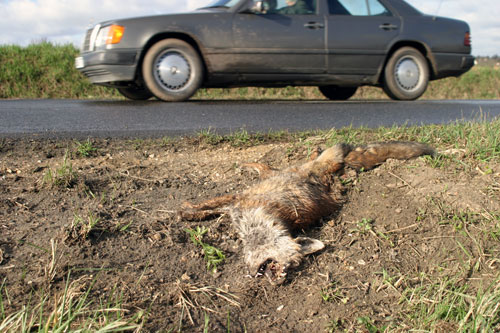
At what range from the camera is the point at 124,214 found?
2510 millimetres

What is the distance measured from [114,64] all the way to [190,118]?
2245mm

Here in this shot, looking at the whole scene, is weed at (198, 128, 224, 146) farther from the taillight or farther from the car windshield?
the taillight

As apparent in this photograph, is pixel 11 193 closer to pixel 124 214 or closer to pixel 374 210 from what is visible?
pixel 124 214

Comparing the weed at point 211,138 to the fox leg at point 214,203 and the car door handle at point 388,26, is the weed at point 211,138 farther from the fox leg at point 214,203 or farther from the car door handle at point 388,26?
the car door handle at point 388,26

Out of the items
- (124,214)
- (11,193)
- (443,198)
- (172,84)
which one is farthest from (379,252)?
(172,84)

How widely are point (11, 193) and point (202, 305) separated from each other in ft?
4.46

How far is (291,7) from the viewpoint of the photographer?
748 cm

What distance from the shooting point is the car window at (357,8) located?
306 inches

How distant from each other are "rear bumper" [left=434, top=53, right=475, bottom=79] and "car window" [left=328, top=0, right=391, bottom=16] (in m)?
1.23

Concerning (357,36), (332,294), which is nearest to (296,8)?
(357,36)

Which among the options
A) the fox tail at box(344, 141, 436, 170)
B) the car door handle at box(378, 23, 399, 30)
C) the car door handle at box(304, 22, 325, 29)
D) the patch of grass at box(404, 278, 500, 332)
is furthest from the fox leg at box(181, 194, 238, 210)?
the car door handle at box(378, 23, 399, 30)

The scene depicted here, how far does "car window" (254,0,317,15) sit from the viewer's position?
729 centimetres

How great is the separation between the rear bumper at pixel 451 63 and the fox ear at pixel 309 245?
22.7ft

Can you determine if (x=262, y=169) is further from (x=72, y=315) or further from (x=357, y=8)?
(x=357, y=8)
